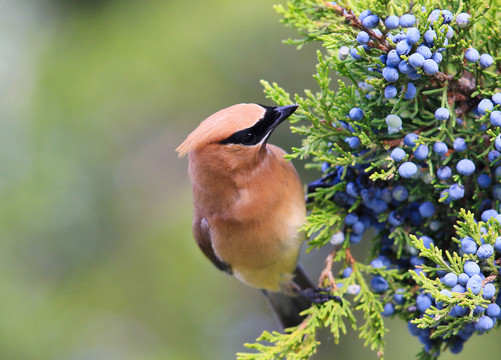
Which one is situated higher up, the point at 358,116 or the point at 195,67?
the point at 358,116

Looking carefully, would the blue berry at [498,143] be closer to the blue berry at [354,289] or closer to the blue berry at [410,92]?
the blue berry at [410,92]

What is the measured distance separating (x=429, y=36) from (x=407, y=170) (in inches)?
20.2

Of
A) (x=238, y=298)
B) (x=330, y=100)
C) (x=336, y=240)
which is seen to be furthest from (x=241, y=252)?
(x=238, y=298)

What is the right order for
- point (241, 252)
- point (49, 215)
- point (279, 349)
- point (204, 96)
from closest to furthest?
1. point (279, 349)
2. point (241, 252)
3. point (49, 215)
4. point (204, 96)

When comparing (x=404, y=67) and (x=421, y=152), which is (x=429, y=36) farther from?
(x=421, y=152)

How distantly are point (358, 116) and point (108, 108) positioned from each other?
13.2 feet

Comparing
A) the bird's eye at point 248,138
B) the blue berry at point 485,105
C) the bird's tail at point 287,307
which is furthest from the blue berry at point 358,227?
the bird's tail at point 287,307

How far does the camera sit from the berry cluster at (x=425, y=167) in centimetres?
223

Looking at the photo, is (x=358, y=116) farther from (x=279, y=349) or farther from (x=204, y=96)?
(x=204, y=96)

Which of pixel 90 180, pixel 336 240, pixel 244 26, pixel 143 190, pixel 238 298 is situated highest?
pixel 244 26

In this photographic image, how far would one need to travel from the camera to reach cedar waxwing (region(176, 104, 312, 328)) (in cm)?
306

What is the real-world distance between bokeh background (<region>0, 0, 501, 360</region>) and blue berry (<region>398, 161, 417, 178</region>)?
3.36 metres

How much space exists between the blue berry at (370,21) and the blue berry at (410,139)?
1.51ft

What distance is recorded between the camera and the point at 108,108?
20.0 ft
